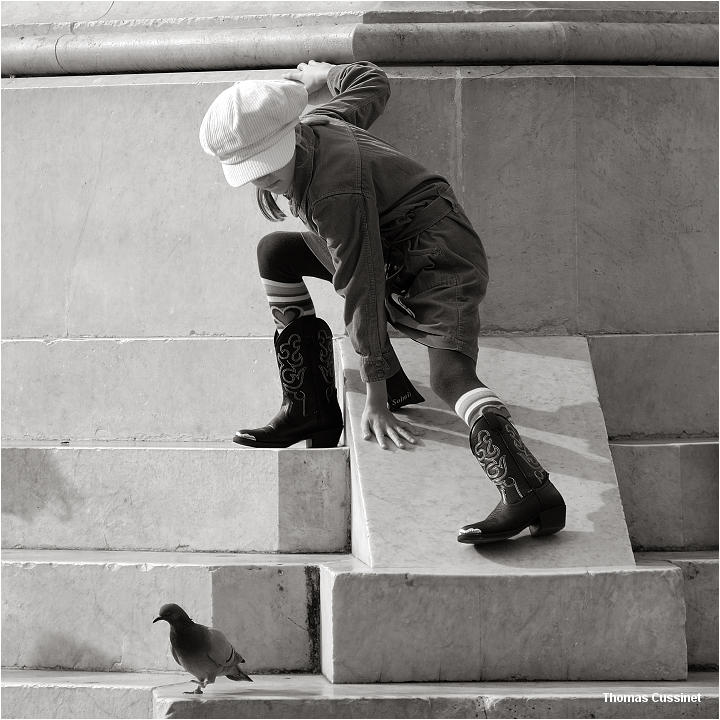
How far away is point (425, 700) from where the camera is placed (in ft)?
10.7

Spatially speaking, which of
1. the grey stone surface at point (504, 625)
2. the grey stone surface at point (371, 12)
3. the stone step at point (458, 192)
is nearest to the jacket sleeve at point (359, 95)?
the stone step at point (458, 192)

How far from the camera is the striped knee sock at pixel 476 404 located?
3750 millimetres

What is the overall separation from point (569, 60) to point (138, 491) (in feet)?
8.44

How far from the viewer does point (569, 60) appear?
16.1ft

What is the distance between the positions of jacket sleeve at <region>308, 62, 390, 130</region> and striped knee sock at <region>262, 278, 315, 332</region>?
26.3 inches

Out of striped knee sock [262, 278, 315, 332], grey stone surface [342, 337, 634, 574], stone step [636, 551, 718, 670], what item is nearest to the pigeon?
grey stone surface [342, 337, 634, 574]

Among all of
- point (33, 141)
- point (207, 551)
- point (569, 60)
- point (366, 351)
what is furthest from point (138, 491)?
point (569, 60)

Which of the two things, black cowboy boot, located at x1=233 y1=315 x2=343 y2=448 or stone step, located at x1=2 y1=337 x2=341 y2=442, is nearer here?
black cowboy boot, located at x1=233 y1=315 x2=343 y2=448

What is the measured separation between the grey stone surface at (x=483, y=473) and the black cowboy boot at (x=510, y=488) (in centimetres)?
10

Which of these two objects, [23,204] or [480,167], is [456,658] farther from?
[23,204]

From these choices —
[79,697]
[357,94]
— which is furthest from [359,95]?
[79,697]

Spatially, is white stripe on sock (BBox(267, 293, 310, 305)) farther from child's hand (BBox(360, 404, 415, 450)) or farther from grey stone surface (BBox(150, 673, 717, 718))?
grey stone surface (BBox(150, 673, 717, 718))

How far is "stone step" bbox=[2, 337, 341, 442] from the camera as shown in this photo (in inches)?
186

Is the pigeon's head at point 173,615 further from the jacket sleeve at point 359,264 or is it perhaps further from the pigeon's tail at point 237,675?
the jacket sleeve at point 359,264
